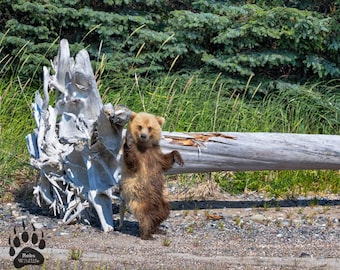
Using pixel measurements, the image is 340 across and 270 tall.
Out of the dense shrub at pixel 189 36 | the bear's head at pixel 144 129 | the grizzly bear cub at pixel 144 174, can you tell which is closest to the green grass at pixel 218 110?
the dense shrub at pixel 189 36

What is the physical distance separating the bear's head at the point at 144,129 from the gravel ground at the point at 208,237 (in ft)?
2.74

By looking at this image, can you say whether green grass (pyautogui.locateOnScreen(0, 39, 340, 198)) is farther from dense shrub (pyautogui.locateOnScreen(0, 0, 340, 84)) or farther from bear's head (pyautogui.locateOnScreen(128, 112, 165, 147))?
bear's head (pyautogui.locateOnScreen(128, 112, 165, 147))

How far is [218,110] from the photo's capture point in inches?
401

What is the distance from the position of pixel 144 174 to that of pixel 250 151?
62.0 inches

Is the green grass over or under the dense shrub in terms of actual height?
under

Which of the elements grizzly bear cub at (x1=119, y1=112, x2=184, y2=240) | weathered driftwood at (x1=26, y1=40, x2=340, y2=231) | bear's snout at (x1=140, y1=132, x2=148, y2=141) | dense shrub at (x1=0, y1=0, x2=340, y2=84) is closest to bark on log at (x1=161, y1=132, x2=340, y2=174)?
weathered driftwood at (x1=26, y1=40, x2=340, y2=231)

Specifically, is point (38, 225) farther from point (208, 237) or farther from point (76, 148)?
point (208, 237)

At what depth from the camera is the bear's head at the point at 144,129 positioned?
6.94 meters

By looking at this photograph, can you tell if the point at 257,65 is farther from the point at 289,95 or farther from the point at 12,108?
the point at 12,108

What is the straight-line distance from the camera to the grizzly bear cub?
6.98 metres

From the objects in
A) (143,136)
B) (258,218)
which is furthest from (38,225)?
(258,218)

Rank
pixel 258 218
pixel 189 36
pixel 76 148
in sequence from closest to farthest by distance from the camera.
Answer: pixel 76 148 < pixel 258 218 < pixel 189 36

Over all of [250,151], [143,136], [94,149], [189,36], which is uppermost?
[189,36]

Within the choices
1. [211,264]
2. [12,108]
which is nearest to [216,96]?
[12,108]
